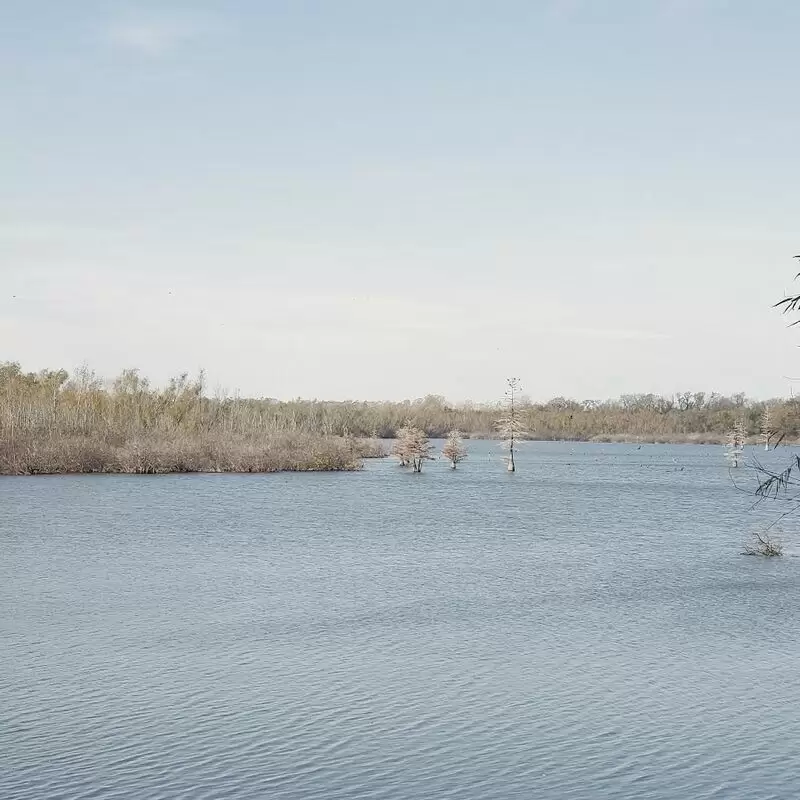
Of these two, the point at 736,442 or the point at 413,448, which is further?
the point at 736,442

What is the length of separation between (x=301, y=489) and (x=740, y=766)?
4745cm

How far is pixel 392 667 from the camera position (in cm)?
1548

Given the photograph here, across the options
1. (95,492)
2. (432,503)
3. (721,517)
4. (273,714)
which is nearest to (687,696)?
(273,714)

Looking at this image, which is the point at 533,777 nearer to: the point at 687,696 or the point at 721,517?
the point at 687,696

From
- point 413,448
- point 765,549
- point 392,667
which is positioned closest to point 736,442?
point 413,448

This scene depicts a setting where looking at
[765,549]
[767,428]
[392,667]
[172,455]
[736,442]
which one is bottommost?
[392,667]

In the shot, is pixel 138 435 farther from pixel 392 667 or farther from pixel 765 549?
pixel 392 667

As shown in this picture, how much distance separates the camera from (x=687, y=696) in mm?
14195

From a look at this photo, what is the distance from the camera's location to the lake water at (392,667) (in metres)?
11.0

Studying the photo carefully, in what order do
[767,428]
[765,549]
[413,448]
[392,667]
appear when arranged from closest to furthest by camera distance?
[392,667], [765,549], [767,428], [413,448]

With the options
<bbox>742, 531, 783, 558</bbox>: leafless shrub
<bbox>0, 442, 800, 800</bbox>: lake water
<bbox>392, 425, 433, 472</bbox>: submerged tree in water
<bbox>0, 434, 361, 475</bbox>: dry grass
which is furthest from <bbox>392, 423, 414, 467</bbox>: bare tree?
<bbox>742, 531, 783, 558</bbox>: leafless shrub

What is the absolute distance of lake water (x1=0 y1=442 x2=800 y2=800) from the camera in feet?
36.0

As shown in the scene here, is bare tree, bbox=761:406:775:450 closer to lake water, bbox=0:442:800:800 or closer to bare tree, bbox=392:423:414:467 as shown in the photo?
lake water, bbox=0:442:800:800

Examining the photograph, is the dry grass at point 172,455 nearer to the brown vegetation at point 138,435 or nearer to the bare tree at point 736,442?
the brown vegetation at point 138,435
